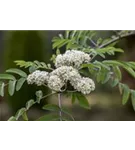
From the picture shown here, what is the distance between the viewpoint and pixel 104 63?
882 mm

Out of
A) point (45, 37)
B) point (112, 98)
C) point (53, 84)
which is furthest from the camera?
point (112, 98)

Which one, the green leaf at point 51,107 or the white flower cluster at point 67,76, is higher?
the white flower cluster at point 67,76

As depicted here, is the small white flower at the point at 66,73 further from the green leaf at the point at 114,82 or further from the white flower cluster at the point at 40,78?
the green leaf at the point at 114,82

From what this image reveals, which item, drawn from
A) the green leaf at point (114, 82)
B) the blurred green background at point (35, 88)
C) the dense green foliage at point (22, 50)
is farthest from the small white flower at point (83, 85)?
the dense green foliage at point (22, 50)

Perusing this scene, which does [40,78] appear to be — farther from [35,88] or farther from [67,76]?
[35,88]

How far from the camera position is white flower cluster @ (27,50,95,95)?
0.82m

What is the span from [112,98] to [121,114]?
134 millimetres

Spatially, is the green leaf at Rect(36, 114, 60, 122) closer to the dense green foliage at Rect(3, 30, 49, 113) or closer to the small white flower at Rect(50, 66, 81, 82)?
the small white flower at Rect(50, 66, 81, 82)

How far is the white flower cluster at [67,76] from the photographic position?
824mm

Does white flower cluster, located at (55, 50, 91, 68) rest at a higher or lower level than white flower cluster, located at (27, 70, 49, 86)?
higher

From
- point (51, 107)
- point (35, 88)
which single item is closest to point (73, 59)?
point (51, 107)

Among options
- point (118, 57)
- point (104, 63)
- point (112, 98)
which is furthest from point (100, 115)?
point (104, 63)

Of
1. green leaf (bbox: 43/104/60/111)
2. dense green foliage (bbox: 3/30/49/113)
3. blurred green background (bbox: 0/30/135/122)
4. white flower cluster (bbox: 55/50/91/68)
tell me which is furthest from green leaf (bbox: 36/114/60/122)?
dense green foliage (bbox: 3/30/49/113)
